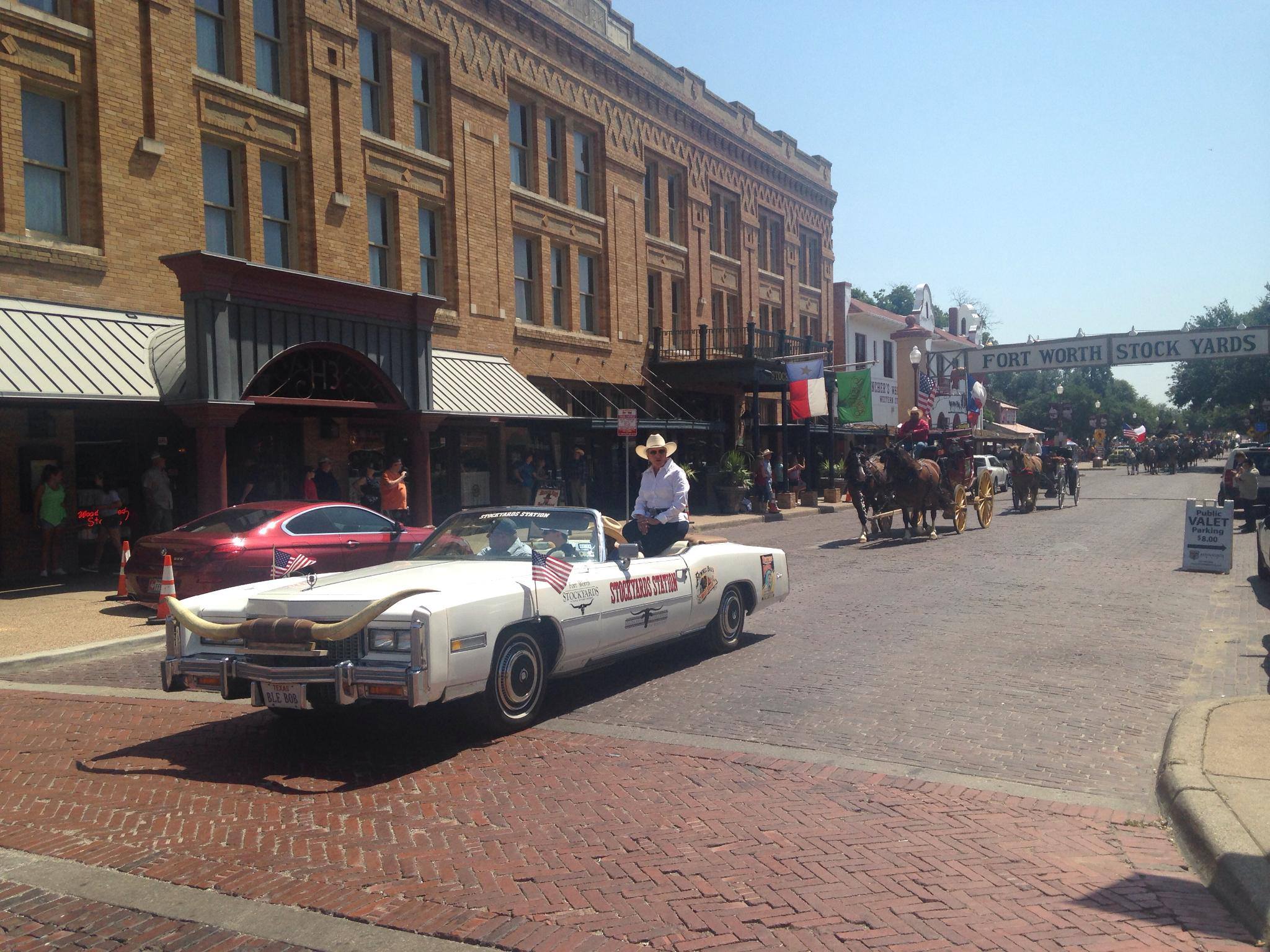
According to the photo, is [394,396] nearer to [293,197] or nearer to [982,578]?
[293,197]

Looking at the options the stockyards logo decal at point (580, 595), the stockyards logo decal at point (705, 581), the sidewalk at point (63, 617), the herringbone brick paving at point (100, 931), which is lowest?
the herringbone brick paving at point (100, 931)

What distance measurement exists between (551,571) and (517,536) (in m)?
0.88

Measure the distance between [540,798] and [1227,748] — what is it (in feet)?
12.7

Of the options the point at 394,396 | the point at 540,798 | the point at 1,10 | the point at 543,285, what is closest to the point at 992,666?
the point at 540,798

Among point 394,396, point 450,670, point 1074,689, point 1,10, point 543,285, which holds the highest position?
point 1,10

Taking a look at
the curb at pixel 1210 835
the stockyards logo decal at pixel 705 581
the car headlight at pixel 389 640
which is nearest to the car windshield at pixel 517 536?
the stockyards logo decal at pixel 705 581

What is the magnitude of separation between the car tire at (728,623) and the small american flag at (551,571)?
8.44ft

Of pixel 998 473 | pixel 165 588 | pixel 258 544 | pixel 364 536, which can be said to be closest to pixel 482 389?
pixel 364 536

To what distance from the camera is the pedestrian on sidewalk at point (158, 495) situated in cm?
1619

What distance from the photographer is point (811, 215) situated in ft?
137

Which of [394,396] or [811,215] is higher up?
[811,215]

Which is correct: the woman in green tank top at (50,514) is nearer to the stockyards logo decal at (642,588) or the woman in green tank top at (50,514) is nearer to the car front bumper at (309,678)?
the car front bumper at (309,678)

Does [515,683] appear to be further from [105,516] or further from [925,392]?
[925,392]

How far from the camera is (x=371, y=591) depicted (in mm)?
6484
